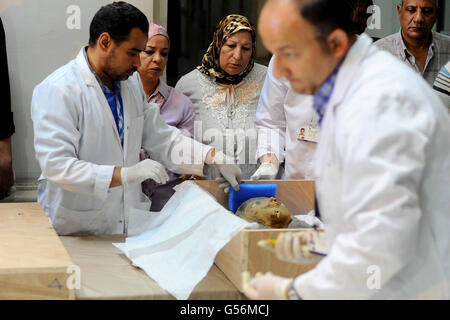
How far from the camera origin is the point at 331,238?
55.9 inches

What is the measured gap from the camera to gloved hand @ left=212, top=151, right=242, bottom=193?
108 inches

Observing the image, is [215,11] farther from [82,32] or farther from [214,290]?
[214,290]

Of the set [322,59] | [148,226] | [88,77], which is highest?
[322,59]

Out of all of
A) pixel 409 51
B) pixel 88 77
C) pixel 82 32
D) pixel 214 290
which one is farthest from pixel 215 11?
pixel 214 290

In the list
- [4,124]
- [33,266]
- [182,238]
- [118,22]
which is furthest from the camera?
[4,124]

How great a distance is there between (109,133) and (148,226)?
0.46m

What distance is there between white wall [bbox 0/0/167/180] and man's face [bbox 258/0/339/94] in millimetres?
2835

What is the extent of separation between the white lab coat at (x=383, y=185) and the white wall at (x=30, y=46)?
295cm

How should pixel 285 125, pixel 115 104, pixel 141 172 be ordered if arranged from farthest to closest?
pixel 285 125 < pixel 115 104 < pixel 141 172

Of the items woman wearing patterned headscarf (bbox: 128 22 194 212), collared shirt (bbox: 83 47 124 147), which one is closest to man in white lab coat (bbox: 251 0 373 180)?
woman wearing patterned headscarf (bbox: 128 22 194 212)

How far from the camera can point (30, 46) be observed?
13.0 ft

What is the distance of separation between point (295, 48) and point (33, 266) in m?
1.01

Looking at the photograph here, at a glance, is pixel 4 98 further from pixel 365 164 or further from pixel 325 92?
pixel 365 164
